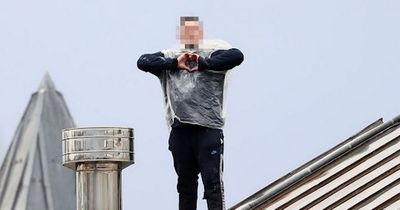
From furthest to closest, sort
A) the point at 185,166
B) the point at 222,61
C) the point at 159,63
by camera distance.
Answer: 1. the point at 185,166
2. the point at 159,63
3. the point at 222,61

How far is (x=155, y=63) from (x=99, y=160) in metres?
1.20

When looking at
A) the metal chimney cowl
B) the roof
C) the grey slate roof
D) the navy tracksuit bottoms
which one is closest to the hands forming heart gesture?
the navy tracksuit bottoms

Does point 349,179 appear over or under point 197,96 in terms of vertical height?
under

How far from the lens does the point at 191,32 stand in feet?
83.7

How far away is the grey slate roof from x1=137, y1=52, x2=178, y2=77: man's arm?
20068mm

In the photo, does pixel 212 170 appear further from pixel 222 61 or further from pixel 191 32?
pixel 191 32

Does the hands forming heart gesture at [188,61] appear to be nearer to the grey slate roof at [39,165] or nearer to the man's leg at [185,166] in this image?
the man's leg at [185,166]

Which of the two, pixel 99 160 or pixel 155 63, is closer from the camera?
pixel 155 63

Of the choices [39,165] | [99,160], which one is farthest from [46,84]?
[99,160]

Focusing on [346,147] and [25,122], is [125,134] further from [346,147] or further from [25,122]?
[25,122]

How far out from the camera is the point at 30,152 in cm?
4969

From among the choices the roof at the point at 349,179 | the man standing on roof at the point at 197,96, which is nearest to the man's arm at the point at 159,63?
the man standing on roof at the point at 197,96

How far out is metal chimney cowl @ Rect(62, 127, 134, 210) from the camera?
26.0 m

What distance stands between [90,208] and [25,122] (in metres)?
26.0
